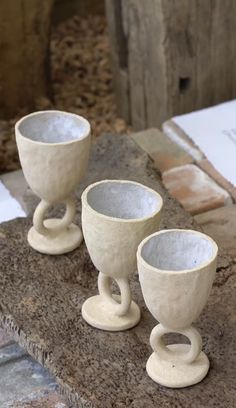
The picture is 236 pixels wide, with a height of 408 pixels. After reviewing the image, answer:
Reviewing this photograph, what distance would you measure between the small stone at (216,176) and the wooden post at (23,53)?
1.66 feet

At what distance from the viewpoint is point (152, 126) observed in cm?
214

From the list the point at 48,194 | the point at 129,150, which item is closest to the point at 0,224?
the point at 48,194

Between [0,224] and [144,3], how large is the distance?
631mm

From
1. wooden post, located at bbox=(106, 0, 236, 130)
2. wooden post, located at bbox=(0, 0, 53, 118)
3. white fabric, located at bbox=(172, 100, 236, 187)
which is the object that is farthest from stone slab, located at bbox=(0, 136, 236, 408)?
wooden post, located at bbox=(0, 0, 53, 118)

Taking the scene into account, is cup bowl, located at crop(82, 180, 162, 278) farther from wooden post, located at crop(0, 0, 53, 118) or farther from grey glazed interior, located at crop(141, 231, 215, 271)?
wooden post, located at crop(0, 0, 53, 118)

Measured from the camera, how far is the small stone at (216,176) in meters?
1.74

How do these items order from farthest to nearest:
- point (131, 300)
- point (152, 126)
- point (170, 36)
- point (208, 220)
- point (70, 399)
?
point (152, 126) → point (170, 36) → point (208, 220) → point (131, 300) → point (70, 399)

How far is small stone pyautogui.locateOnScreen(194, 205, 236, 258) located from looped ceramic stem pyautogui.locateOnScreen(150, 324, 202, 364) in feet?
1.07

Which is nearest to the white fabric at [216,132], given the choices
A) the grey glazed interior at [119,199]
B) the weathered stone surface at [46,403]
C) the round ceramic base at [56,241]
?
the round ceramic base at [56,241]

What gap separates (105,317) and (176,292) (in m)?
0.21

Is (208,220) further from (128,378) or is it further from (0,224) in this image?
(128,378)

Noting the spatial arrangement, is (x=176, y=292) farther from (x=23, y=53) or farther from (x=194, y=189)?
(x=23, y=53)

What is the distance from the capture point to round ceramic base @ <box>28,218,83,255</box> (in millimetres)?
1482

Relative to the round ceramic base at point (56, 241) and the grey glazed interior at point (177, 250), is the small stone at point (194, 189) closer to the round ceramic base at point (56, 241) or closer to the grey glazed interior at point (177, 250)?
the round ceramic base at point (56, 241)
